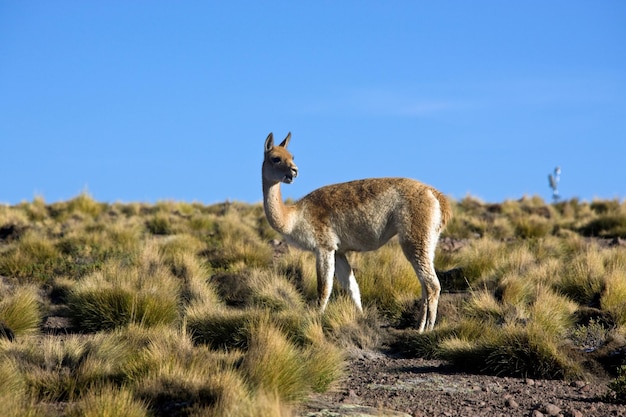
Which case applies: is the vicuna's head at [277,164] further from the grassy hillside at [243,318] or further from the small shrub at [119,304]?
the small shrub at [119,304]

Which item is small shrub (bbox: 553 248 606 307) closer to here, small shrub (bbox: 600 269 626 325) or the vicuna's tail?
small shrub (bbox: 600 269 626 325)

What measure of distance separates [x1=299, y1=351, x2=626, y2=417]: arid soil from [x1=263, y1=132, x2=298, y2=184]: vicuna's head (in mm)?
2767

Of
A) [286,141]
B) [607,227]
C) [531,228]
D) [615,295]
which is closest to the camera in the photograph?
[286,141]

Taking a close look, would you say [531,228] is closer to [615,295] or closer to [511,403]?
[615,295]

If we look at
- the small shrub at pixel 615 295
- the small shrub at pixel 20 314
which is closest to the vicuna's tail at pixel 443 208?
the small shrub at pixel 615 295

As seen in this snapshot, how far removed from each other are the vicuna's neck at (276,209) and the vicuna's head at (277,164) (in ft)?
0.37

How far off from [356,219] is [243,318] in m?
2.00


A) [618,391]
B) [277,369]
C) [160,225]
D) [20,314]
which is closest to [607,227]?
[160,225]

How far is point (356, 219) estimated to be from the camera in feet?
33.9

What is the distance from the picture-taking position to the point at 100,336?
774 centimetres

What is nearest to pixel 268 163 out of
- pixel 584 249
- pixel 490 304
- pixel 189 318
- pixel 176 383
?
pixel 189 318

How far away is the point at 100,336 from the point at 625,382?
4.47 meters

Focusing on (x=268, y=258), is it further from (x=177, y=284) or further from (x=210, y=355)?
(x=210, y=355)

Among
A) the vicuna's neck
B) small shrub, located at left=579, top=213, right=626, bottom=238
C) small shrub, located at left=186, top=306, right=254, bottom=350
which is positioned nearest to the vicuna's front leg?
the vicuna's neck
